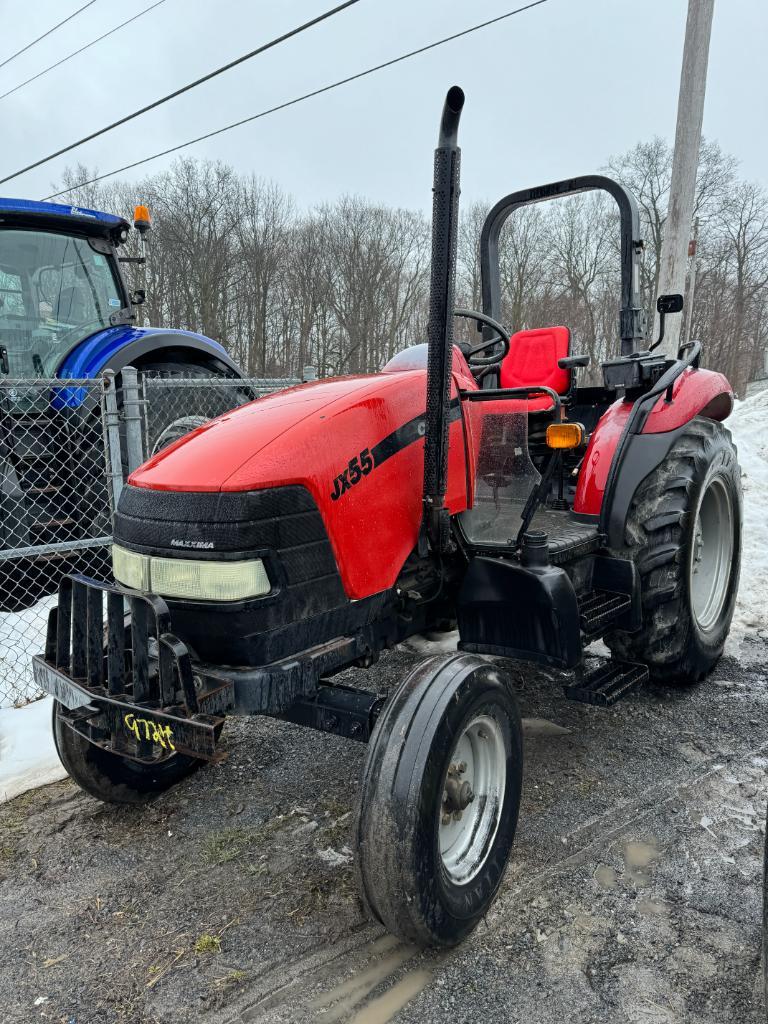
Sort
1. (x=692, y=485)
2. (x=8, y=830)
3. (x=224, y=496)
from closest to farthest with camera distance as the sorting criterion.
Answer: (x=224, y=496) → (x=8, y=830) → (x=692, y=485)

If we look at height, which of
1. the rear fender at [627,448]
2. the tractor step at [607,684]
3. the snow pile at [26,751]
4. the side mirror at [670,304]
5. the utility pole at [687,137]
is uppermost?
the utility pole at [687,137]

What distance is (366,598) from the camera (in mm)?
2447

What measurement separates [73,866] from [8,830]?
0.42 meters

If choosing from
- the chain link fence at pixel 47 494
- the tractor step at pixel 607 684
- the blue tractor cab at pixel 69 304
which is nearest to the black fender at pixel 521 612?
the tractor step at pixel 607 684

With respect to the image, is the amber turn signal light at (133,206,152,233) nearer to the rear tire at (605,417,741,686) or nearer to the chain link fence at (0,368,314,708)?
the chain link fence at (0,368,314,708)

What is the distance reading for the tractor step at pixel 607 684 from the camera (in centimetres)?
292

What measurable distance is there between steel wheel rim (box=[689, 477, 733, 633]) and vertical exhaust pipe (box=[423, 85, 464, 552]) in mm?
2280

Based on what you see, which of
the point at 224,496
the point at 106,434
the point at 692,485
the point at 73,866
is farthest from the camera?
the point at 106,434

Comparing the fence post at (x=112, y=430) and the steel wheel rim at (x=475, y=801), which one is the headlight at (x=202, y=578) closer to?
the steel wheel rim at (x=475, y=801)

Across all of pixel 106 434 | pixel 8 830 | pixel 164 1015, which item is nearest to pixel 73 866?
pixel 8 830

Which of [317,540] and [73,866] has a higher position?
[317,540]

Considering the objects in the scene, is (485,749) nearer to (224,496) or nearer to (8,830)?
(224,496)

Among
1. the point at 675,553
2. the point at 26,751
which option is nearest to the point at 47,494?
the point at 26,751

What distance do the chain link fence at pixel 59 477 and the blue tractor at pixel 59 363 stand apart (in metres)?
0.01
